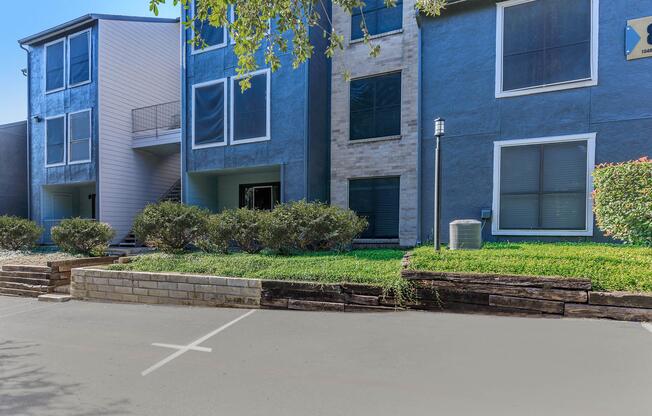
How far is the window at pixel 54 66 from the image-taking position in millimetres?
14478

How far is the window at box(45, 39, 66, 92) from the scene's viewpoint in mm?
14478

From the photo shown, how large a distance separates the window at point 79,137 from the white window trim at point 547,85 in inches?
560

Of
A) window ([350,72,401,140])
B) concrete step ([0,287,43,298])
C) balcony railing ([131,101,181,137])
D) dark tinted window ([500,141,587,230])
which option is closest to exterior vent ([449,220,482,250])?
dark tinted window ([500,141,587,230])

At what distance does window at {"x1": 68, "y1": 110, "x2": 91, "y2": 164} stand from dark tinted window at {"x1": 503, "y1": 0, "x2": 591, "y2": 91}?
1450 centimetres

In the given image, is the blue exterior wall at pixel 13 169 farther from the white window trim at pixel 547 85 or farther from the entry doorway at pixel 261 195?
the white window trim at pixel 547 85

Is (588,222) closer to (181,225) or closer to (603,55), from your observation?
(603,55)

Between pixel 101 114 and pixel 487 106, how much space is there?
13.4 metres

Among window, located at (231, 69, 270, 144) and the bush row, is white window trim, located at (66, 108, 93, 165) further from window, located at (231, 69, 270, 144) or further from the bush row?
the bush row

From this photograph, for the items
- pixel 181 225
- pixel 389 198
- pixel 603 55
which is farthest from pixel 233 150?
pixel 603 55

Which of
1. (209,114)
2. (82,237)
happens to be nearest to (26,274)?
(82,237)

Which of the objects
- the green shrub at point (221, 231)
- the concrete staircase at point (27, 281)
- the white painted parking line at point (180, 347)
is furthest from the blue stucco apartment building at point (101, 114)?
the white painted parking line at point (180, 347)

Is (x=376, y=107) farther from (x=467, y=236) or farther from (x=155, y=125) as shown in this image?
(x=155, y=125)

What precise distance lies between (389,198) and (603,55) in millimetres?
5811

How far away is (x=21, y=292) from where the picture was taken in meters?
8.38
